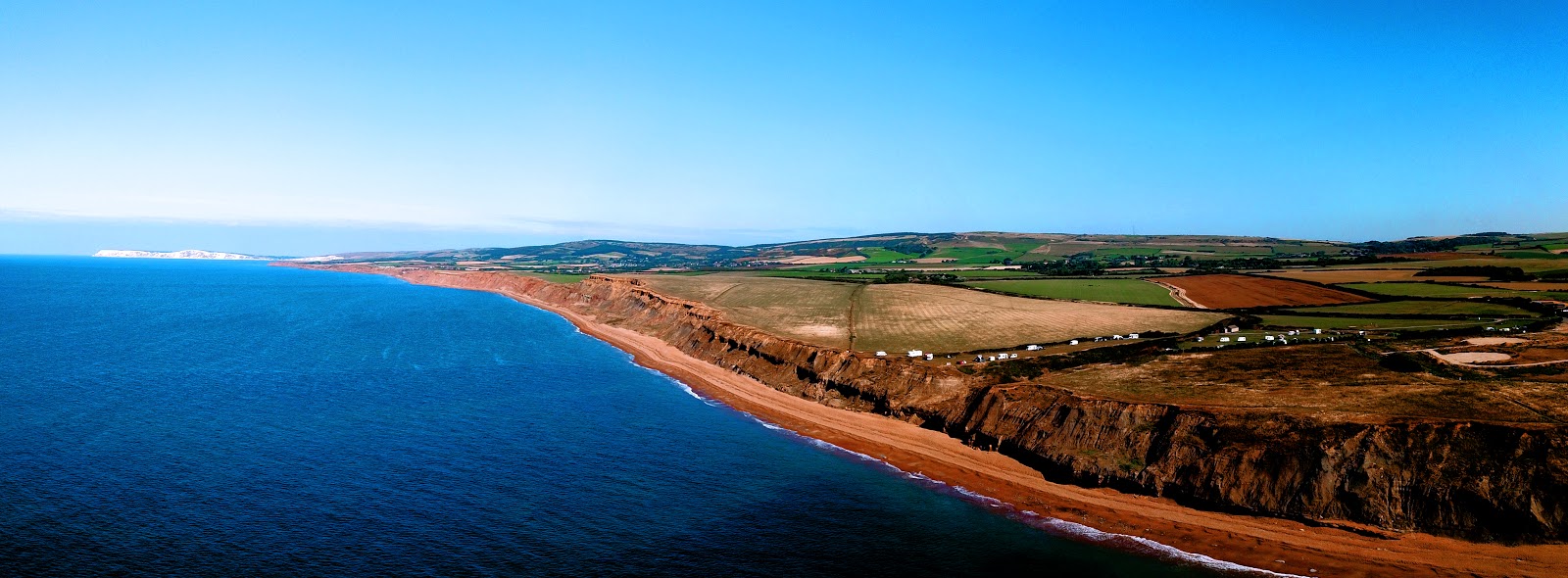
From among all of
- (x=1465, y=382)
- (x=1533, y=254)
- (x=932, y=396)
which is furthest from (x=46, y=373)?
(x=1533, y=254)

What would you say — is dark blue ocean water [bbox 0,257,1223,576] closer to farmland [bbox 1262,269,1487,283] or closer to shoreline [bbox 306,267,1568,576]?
shoreline [bbox 306,267,1568,576]

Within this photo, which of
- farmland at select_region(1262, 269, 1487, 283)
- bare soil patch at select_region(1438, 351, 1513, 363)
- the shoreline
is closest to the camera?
the shoreline

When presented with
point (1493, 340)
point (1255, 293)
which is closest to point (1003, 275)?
point (1255, 293)

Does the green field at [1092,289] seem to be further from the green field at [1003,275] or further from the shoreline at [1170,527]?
the shoreline at [1170,527]

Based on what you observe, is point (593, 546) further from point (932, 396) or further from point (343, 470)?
point (932, 396)

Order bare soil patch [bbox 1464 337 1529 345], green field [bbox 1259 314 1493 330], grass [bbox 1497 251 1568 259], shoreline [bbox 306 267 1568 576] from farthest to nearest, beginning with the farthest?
grass [bbox 1497 251 1568 259] → green field [bbox 1259 314 1493 330] → bare soil patch [bbox 1464 337 1529 345] → shoreline [bbox 306 267 1568 576]

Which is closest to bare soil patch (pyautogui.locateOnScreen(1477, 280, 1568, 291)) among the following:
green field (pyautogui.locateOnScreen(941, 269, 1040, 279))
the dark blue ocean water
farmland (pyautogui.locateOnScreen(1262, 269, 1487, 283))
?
farmland (pyautogui.locateOnScreen(1262, 269, 1487, 283))
